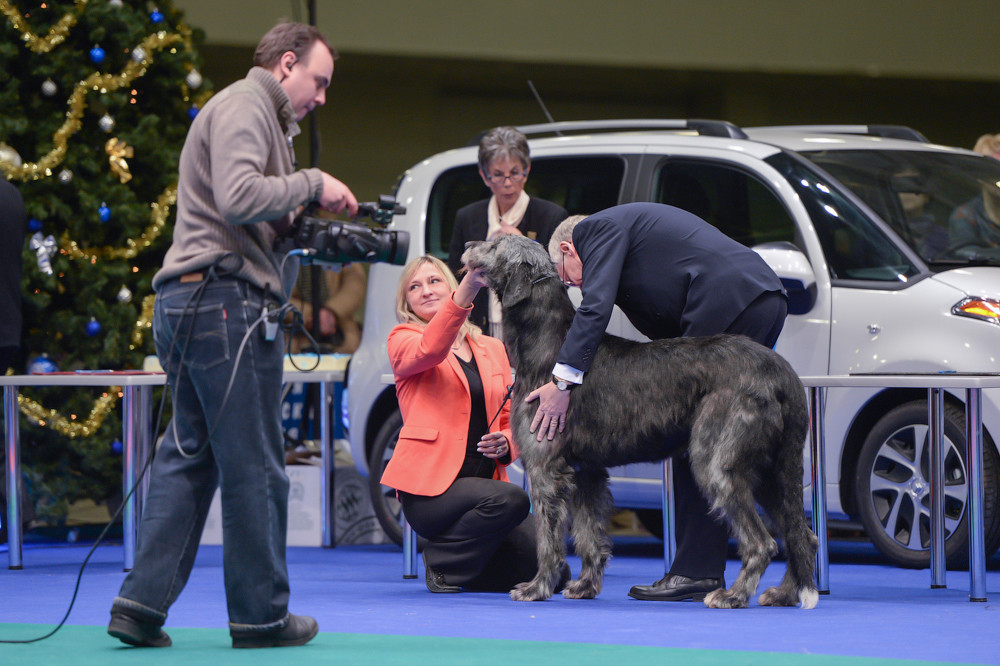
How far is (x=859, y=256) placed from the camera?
6.37m

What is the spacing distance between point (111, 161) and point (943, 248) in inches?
189

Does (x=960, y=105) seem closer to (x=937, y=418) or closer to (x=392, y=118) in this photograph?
(x=392, y=118)

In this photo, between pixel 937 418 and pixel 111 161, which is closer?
pixel 937 418

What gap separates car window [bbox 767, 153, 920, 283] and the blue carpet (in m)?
1.32

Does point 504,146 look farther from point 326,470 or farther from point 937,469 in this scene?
point 937,469

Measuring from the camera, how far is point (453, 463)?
555 centimetres

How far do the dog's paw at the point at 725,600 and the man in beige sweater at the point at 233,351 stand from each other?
1544 mm

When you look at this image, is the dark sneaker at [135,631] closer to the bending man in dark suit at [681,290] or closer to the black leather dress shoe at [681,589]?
the bending man in dark suit at [681,290]

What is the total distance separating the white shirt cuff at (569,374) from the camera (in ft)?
16.1

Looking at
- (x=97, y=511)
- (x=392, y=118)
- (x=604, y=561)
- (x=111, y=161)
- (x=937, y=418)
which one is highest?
(x=392, y=118)

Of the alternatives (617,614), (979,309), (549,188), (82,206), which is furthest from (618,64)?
(617,614)

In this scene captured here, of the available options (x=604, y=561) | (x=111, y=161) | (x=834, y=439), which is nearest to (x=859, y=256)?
(x=834, y=439)

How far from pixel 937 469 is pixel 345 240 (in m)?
2.60

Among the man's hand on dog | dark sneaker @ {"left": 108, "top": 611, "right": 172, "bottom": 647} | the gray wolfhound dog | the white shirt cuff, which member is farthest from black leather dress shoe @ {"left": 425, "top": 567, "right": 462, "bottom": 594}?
dark sneaker @ {"left": 108, "top": 611, "right": 172, "bottom": 647}
